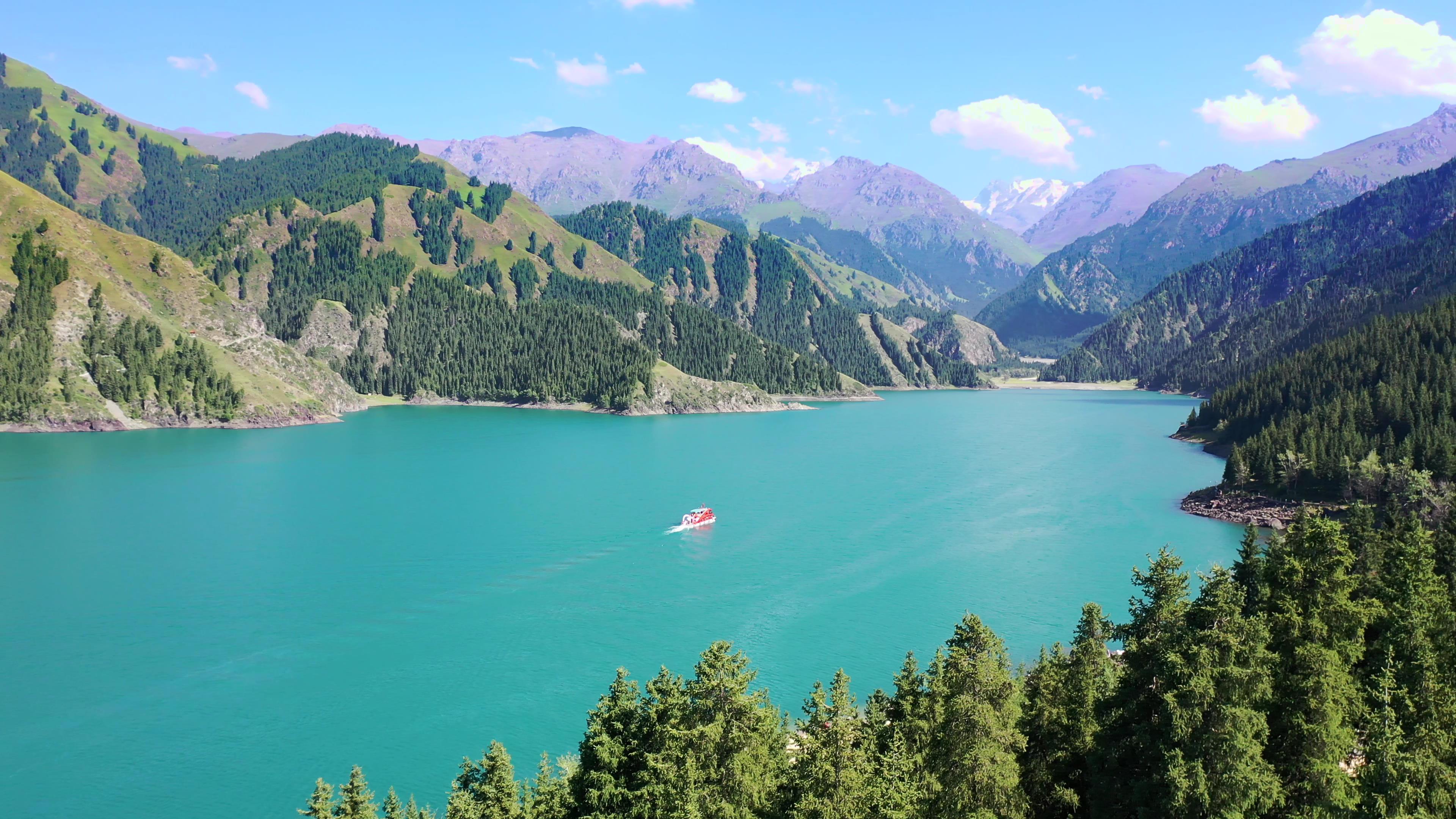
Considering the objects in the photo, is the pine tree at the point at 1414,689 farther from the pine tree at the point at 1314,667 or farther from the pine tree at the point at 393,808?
the pine tree at the point at 393,808

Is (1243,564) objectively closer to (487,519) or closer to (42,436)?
(487,519)

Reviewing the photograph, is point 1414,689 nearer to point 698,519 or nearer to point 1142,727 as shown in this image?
point 1142,727

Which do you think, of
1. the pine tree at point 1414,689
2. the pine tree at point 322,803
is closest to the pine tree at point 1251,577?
the pine tree at point 1414,689

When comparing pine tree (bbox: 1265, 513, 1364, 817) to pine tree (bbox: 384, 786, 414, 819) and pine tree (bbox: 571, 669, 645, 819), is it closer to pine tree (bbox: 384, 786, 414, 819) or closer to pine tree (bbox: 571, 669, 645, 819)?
pine tree (bbox: 571, 669, 645, 819)

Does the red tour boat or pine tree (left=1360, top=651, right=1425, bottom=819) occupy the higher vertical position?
pine tree (left=1360, top=651, right=1425, bottom=819)

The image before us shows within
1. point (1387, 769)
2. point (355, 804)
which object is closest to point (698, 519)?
point (355, 804)

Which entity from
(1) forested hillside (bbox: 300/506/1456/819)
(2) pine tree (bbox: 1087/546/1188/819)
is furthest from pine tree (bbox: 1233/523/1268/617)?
(2) pine tree (bbox: 1087/546/1188/819)

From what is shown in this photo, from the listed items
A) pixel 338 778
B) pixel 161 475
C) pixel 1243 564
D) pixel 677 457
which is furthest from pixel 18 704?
pixel 677 457
